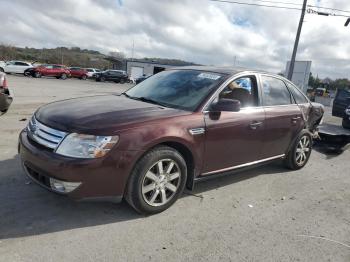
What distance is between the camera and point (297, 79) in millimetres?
27578

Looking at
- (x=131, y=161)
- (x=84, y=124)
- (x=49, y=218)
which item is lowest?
(x=49, y=218)

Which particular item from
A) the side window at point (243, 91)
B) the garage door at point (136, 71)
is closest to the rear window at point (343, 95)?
the side window at point (243, 91)

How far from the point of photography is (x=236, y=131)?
4.50 metres

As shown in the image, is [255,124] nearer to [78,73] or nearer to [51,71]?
[51,71]

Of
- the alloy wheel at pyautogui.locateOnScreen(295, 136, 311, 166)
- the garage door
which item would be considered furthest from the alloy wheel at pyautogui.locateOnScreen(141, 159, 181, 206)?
the garage door

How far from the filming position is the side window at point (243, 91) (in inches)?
183

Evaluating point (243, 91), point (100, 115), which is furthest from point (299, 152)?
point (100, 115)

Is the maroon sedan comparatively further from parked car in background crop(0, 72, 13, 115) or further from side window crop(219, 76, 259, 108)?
parked car in background crop(0, 72, 13, 115)

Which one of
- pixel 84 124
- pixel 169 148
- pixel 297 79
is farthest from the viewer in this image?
pixel 297 79

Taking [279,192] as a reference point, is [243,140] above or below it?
above

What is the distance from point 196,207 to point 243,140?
112cm

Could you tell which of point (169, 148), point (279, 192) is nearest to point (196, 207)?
point (169, 148)

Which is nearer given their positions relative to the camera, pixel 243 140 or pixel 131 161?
pixel 131 161

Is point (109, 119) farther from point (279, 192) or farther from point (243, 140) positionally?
point (279, 192)
